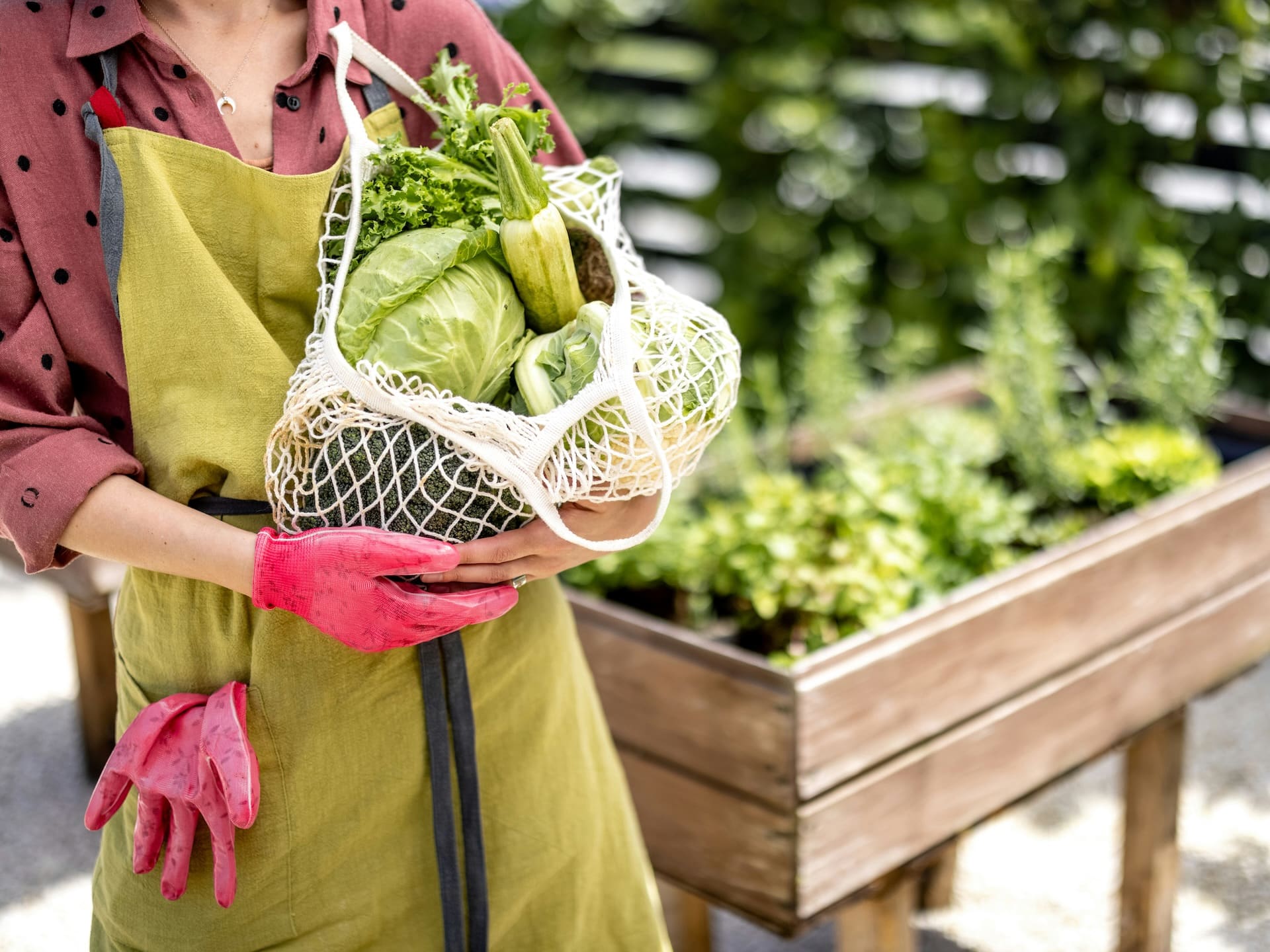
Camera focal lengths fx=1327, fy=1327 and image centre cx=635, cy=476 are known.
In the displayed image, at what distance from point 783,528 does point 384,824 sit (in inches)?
44.7

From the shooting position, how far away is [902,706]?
1.95 m

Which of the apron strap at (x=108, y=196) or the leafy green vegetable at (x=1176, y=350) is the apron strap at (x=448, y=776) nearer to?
the apron strap at (x=108, y=196)

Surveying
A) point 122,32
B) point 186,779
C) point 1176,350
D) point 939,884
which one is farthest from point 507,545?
point 1176,350

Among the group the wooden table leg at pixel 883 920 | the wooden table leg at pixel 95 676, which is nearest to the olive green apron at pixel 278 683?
the wooden table leg at pixel 883 920

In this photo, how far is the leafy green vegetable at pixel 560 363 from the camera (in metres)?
1.21

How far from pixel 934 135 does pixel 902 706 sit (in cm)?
230

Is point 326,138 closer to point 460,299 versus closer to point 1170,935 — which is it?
point 460,299

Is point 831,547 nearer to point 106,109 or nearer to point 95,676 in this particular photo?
point 106,109

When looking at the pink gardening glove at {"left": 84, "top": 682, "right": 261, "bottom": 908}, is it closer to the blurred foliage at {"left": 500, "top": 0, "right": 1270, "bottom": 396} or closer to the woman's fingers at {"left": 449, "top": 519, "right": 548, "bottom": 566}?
the woman's fingers at {"left": 449, "top": 519, "right": 548, "bottom": 566}

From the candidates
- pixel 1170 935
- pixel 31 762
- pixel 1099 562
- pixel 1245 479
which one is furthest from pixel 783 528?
pixel 31 762

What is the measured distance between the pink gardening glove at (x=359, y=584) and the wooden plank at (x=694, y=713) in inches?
29.2

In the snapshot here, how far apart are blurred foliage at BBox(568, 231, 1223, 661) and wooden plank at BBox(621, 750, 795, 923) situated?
286 mm

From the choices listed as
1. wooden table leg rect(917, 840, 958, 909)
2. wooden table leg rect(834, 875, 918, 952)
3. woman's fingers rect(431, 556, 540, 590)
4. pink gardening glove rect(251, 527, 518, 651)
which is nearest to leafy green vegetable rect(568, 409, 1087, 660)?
wooden table leg rect(834, 875, 918, 952)

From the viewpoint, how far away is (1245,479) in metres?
2.46
